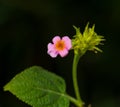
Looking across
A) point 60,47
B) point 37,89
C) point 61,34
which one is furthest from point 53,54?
point 61,34

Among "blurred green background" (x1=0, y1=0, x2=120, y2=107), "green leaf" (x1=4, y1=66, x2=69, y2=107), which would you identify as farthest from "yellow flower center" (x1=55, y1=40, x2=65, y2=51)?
"blurred green background" (x1=0, y1=0, x2=120, y2=107)

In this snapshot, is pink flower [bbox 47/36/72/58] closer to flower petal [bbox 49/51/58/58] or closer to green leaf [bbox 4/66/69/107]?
flower petal [bbox 49/51/58/58]

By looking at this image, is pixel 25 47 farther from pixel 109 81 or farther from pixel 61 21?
pixel 109 81

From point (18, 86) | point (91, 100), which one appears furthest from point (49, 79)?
point (91, 100)

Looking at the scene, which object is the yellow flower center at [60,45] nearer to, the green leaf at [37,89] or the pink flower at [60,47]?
the pink flower at [60,47]

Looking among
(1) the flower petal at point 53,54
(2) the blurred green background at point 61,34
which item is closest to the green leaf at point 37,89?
(1) the flower petal at point 53,54

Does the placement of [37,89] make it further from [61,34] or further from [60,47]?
[61,34]

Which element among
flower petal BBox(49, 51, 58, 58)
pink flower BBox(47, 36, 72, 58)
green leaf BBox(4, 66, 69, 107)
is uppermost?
pink flower BBox(47, 36, 72, 58)
